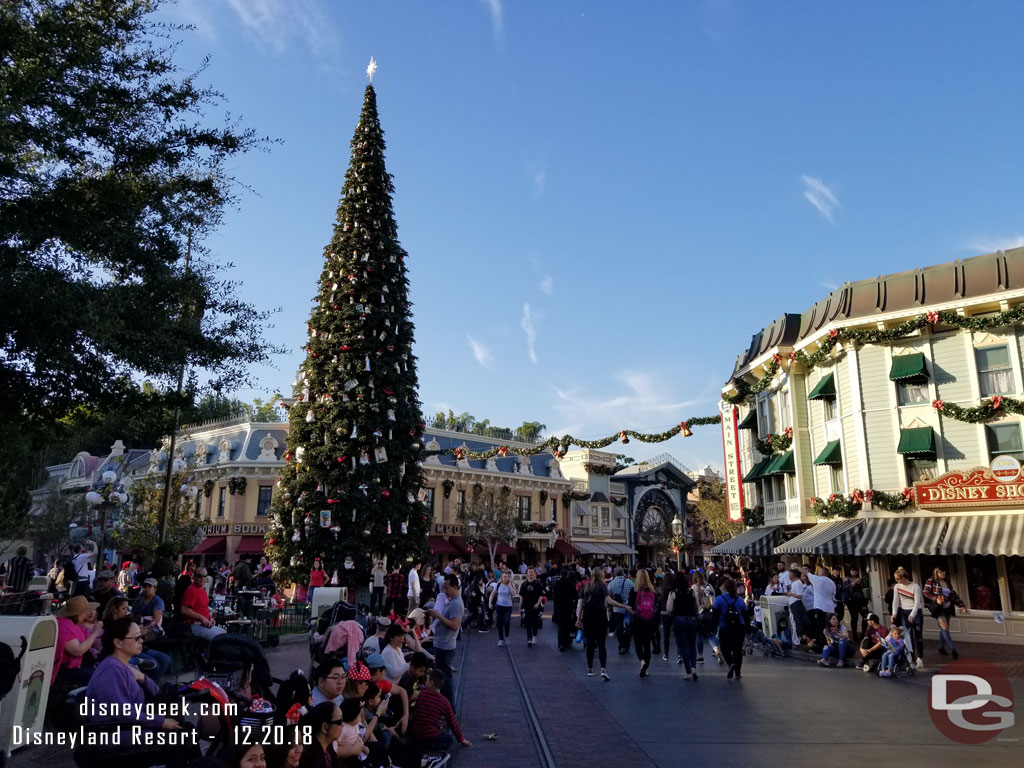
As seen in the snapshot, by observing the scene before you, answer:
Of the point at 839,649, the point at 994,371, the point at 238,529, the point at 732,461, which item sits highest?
the point at 994,371

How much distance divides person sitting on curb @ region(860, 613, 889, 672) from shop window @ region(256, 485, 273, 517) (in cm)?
3149

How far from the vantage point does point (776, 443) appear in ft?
83.4

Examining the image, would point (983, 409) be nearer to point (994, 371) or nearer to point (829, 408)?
point (994, 371)

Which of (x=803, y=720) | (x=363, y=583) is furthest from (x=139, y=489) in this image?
(x=803, y=720)

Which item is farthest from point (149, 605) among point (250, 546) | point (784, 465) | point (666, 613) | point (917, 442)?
point (250, 546)

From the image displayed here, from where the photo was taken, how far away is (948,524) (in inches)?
739

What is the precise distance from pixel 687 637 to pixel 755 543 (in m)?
16.5

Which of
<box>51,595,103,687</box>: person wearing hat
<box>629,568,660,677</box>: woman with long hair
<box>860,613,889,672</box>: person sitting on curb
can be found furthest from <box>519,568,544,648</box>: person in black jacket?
<box>51,595,103,687</box>: person wearing hat

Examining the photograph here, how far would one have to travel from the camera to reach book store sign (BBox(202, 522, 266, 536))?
36.6 meters

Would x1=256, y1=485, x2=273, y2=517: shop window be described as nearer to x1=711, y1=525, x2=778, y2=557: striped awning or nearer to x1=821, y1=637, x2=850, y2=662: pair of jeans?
x1=711, y1=525, x2=778, y2=557: striped awning

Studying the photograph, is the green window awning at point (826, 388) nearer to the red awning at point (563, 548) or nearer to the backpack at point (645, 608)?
the backpack at point (645, 608)

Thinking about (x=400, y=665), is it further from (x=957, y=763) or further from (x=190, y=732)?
(x=957, y=763)

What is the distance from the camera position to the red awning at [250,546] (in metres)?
36.2

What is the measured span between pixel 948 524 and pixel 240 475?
106 ft
